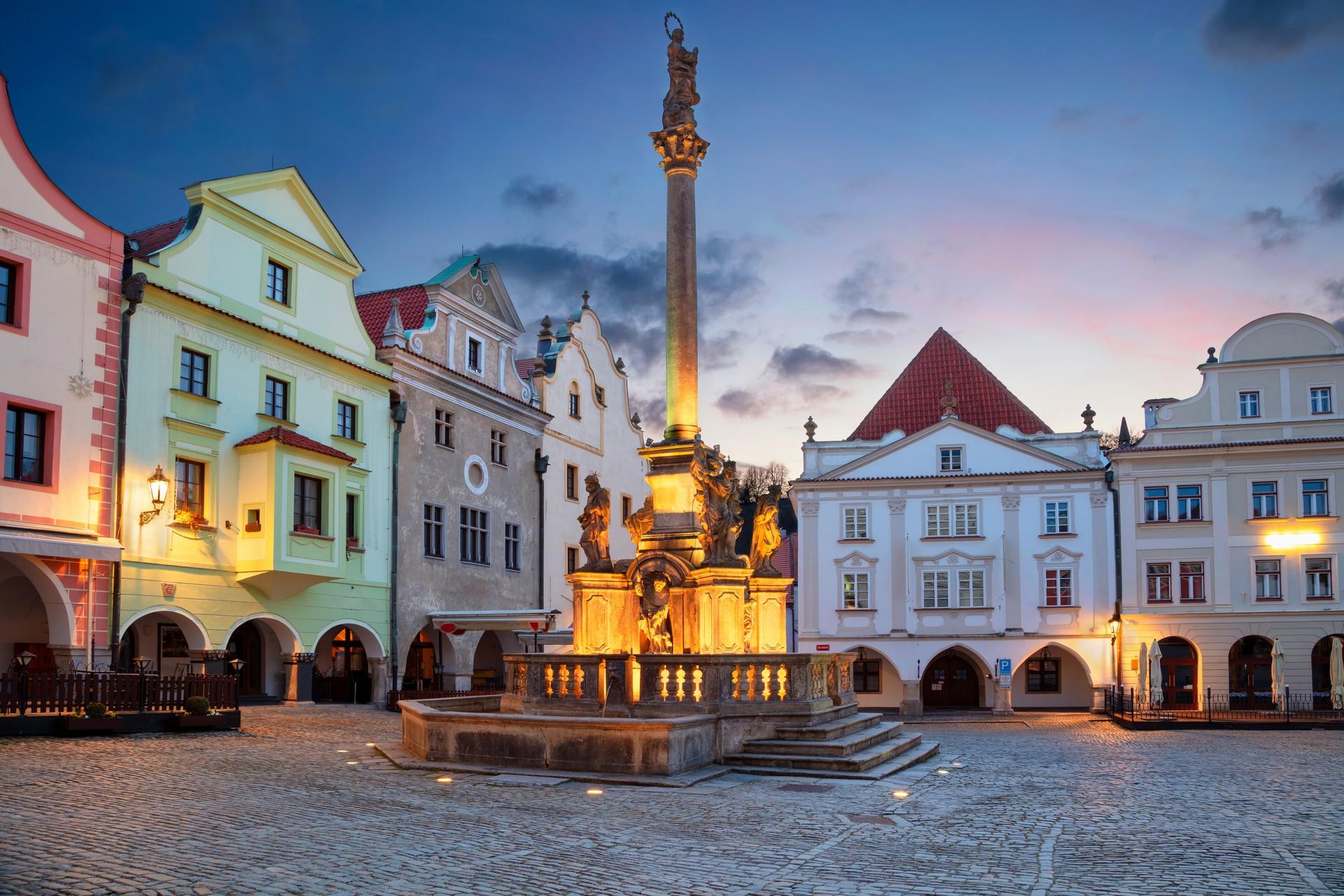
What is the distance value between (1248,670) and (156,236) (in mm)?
36327

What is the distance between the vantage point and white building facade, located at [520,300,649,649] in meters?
44.0

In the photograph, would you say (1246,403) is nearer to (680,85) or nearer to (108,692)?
(680,85)

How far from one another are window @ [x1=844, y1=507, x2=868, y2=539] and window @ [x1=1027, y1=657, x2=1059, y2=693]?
7.83 m

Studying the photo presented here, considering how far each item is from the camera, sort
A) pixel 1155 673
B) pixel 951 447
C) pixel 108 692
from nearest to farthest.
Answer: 1. pixel 108 692
2. pixel 1155 673
3. pixel 951 447

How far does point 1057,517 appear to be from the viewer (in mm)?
43344

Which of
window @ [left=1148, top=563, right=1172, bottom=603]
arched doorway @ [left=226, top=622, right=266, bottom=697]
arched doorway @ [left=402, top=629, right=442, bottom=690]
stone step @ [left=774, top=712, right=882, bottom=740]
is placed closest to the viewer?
stone step @ [left=774, top=712, right=882, bottom=740]

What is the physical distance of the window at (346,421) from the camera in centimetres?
3288

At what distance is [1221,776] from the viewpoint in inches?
715

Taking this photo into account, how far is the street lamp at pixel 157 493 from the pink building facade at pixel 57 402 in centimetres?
78

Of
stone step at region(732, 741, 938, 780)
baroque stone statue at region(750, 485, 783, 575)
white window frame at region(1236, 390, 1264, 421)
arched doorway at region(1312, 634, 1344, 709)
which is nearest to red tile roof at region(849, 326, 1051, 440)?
white window frame at region(1236, 390, 1264, 421)

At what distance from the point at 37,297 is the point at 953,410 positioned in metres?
31.6

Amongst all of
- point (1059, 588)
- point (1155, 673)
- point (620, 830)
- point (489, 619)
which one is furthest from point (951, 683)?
point (620, 830)

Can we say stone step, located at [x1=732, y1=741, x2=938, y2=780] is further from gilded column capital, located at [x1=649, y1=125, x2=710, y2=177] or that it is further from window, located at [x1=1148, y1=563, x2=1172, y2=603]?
window, located at [x1=1148, y1=563, x2=1172, y2=603]

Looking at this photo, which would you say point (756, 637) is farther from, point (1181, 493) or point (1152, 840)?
point (1181, 493)
